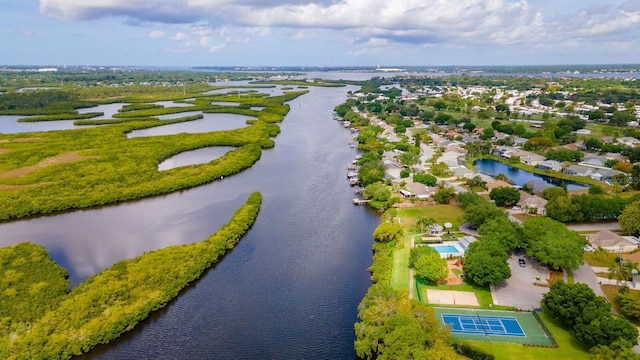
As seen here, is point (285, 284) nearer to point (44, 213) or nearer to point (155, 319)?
point (155, 319)

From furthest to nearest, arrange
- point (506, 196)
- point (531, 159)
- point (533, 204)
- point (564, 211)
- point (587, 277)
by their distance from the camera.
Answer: point (531, 159) < point (506, 196) < point (533, 204) < point (564, 211) < point (587, 277)

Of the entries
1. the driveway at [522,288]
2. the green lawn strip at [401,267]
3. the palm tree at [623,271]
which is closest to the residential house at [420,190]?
the green lawn strip at [401,267]

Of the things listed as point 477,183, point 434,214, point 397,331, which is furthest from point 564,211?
point 397,331

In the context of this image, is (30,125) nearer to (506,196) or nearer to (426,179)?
(426,179)

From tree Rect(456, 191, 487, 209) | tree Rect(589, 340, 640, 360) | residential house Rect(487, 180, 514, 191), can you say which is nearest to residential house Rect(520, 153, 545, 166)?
residential house Rect(487, 180, 514, 191)

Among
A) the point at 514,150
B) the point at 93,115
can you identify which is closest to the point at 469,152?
the point at 514,150

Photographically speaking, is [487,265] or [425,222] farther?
[425,222]

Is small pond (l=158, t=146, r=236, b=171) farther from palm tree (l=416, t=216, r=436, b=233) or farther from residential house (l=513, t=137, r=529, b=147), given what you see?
residential house (l=513, t=137, r=529, b=147)
